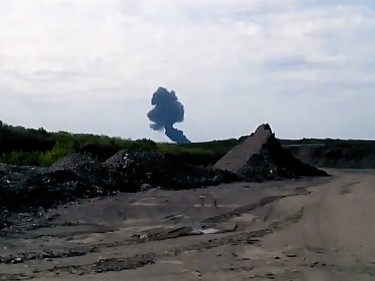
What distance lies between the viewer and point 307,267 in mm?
7586

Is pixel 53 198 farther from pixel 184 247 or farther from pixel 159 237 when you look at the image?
pixel 184 247

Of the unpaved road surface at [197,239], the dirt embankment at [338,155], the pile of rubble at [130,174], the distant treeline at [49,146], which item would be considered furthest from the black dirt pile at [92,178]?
the dirt embankment at [338,155]

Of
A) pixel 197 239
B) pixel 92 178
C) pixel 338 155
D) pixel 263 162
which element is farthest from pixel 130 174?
pixel 338 155

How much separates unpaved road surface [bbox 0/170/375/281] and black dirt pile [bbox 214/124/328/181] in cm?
706

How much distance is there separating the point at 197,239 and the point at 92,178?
775cm

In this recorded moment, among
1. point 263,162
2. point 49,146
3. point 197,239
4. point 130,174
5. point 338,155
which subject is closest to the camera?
point 197,239

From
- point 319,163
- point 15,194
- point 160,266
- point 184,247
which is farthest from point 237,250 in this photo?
point 319,163

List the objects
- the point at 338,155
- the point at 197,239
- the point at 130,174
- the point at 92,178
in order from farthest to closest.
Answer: the point at 338,155, the point at 130,174, the point at 92,178, the point at 197,239

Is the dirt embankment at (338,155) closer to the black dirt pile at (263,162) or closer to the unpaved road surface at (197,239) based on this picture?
the black dirt pile at (263,162)

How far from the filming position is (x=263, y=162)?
2517 centimetres

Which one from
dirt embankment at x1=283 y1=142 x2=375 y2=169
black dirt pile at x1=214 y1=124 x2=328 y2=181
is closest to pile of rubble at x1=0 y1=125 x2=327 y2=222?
black dirt pile at x1=214 y1=124 x2=328 y2=181

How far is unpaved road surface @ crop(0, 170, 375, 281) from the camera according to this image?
7480mm

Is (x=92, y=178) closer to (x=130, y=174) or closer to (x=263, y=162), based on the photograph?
(x=130, y=174)

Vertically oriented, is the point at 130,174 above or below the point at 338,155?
below
